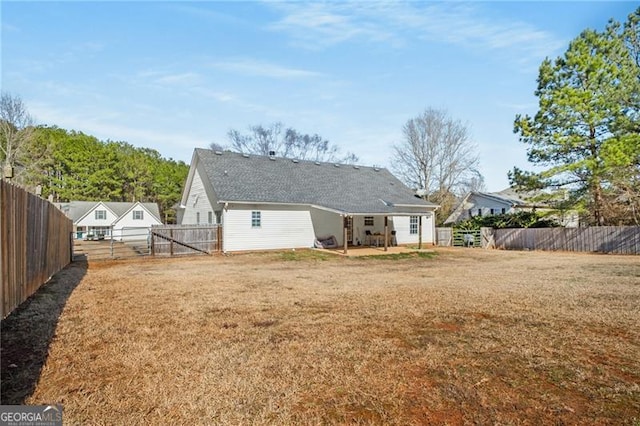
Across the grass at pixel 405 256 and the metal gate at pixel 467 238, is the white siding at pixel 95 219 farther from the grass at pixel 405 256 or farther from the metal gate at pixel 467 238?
the metal gate at pixel 467 238

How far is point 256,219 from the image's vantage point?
18828 mm

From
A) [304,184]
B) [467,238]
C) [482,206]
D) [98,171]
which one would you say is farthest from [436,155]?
[98,171]

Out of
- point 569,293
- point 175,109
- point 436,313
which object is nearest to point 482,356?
point 436,313

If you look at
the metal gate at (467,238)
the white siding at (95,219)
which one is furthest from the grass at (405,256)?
the white siding at (95,219)

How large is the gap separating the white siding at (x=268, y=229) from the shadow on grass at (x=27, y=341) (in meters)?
10.7

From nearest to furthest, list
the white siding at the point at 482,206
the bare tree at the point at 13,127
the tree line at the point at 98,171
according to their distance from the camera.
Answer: the bare tree at the point at 13,127
the white siding at the point at 482,206
the tree line at the point at 98,171

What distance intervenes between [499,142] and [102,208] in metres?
41.8

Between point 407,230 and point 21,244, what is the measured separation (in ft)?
68.1

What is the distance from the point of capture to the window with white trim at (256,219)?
18.7 metres

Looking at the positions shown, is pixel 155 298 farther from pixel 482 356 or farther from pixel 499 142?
pixel 499 142

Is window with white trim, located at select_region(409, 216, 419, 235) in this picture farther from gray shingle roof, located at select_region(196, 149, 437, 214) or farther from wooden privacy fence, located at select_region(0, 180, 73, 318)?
wooden privacy fence, located at select_region(0, 180, 73, 318)

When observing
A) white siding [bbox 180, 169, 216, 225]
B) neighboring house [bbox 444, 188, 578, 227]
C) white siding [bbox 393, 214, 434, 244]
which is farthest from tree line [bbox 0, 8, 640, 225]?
white siding [bbox 180, 169, 216, 225]

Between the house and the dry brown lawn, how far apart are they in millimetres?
10728

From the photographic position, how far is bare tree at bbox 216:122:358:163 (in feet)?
136
